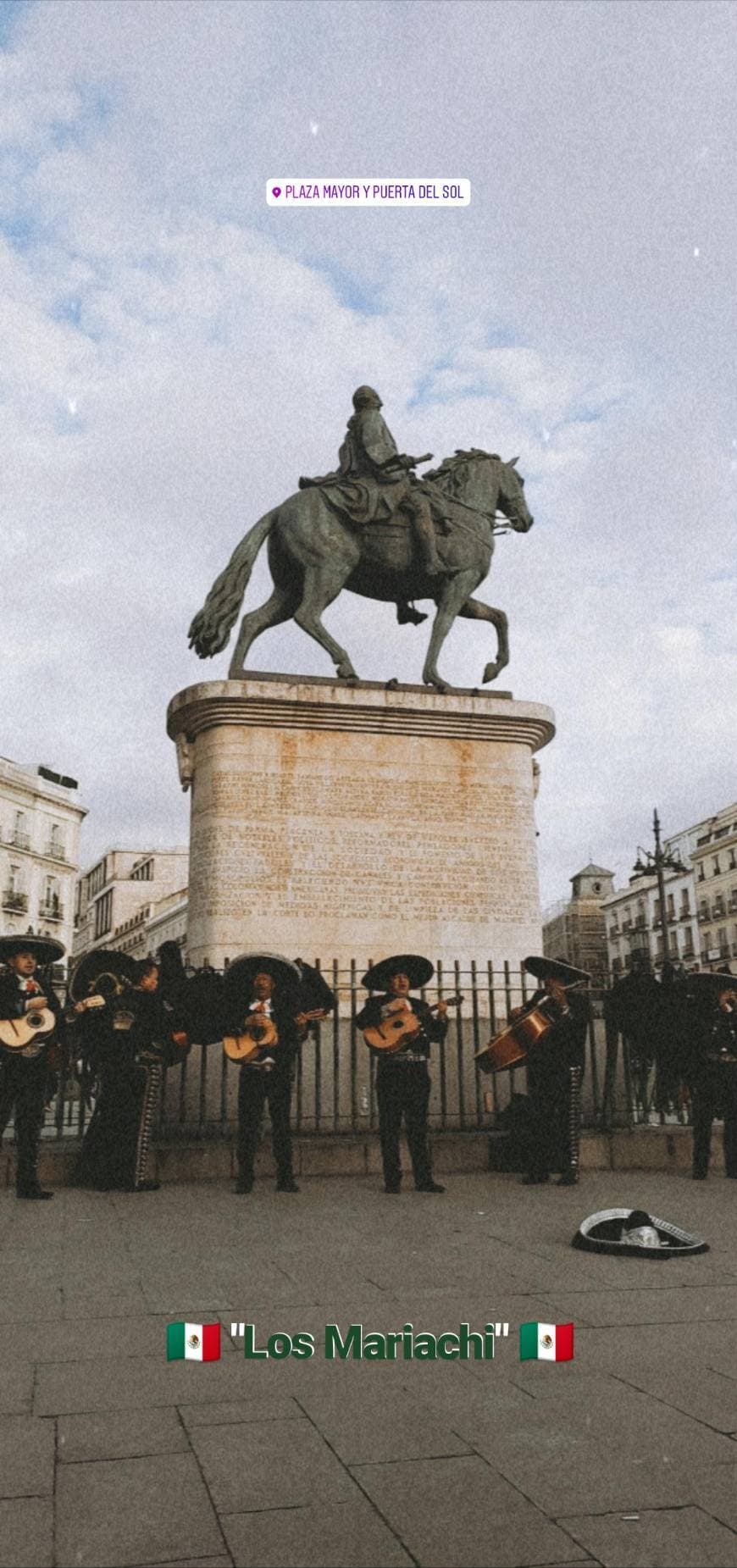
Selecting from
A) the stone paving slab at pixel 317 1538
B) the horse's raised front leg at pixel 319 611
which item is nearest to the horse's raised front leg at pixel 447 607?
the horse's raised front leg at pixel 319 611

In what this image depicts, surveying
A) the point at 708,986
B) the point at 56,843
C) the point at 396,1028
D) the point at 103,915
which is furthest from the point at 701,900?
the point at 396,1028

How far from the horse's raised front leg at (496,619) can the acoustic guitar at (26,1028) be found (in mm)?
7817

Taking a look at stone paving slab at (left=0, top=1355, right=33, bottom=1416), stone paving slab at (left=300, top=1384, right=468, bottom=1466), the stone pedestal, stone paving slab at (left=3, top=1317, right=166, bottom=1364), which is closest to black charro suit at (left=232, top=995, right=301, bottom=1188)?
the stone pedestal

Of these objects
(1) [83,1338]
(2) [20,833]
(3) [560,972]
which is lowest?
(1) [83,1338]

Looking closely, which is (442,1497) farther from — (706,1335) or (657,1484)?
(706,1335)

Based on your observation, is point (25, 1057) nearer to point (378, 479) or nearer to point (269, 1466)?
point (269, 1466)

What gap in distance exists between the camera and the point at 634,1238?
618 cm

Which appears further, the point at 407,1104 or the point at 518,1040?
the point at 518,1040

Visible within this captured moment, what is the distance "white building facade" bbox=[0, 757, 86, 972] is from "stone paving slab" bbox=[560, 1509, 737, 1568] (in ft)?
237

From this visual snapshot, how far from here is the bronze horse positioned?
13.5 metres

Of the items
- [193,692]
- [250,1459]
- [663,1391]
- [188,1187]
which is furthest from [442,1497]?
[193,692]

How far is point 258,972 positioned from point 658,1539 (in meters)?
6.78

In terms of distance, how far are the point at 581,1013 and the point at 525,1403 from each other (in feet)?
19.5

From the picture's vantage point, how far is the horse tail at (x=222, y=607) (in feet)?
44.2
